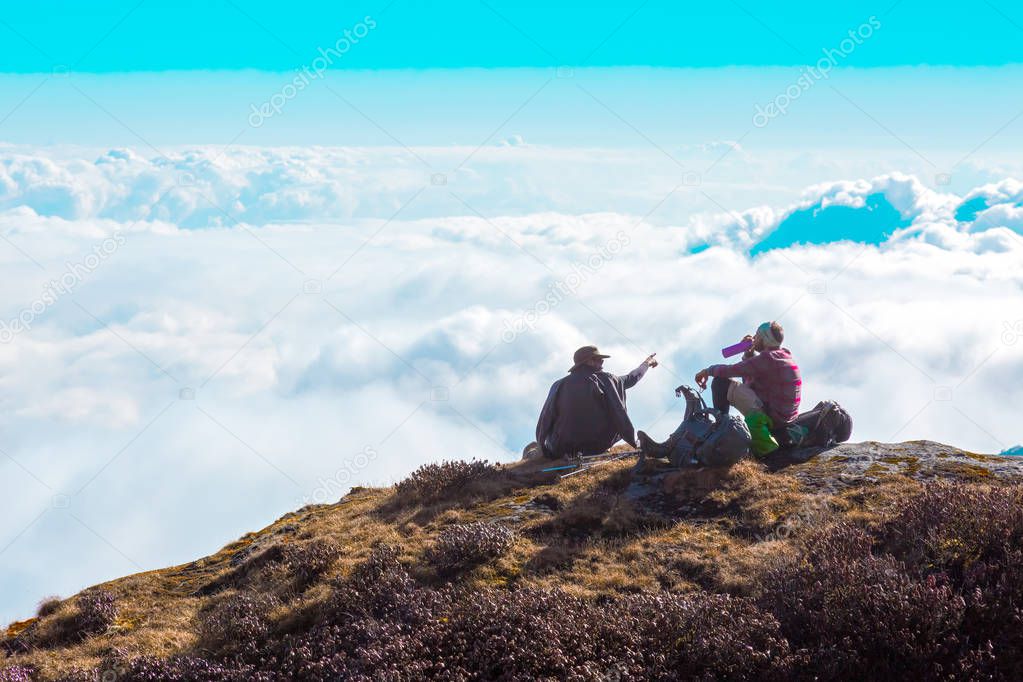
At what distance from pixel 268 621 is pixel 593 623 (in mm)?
4331

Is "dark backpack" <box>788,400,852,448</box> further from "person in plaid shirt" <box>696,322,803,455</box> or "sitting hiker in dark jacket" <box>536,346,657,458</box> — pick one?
"sitting hiker in dark jacket" <box>536,346,657,458</box>

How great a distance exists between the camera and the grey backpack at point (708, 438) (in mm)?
12344

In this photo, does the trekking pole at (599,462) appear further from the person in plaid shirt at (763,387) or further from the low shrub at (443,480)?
the person in plaid shirt at (763,387)

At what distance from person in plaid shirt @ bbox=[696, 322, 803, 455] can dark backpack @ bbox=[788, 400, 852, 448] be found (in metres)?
0.29

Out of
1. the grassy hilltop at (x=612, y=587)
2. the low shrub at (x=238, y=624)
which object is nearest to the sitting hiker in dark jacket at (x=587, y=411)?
the grassy hilltop at (x=612, y=587)

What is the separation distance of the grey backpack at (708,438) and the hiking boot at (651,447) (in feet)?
0.80

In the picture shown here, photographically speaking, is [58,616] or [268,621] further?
[58,616]

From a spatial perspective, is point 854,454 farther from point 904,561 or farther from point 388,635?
point 388,635

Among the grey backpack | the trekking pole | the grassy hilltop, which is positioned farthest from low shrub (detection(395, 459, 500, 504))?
the grey backpack

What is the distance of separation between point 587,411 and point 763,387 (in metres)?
3.41

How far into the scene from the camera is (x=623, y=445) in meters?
16.0

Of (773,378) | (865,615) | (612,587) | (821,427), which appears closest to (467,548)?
(612,587)

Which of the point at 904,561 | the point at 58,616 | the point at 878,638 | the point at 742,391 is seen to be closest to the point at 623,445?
the point at 742,391

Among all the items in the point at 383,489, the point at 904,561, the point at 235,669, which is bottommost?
the point at 235,669
